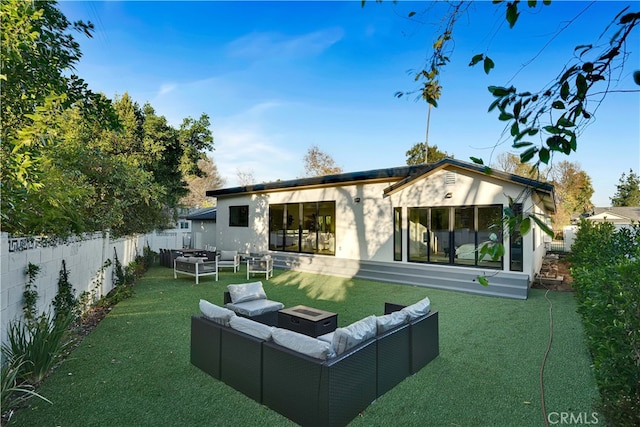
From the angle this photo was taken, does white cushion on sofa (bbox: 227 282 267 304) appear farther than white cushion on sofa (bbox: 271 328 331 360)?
Yes

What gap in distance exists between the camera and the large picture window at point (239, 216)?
53.8 ft

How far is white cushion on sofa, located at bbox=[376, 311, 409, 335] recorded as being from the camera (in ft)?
12.8

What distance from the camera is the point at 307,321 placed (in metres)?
5.23

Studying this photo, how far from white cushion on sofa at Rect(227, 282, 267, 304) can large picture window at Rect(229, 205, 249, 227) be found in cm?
1020

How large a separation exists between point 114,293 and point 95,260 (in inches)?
43.8

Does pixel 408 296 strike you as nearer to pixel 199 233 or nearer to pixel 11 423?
pixel 11 423

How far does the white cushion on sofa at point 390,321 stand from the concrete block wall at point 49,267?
446cm

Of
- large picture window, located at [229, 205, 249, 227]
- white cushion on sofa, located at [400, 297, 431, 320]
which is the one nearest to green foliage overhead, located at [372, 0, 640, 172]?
white cushion on sofa, located at [400, 297, 431, 320]

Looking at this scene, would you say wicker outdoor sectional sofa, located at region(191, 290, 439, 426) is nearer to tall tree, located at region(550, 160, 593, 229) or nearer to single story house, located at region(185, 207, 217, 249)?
single story house, located at region(185, 207, 217, 249)

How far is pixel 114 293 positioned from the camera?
8508 millimetres

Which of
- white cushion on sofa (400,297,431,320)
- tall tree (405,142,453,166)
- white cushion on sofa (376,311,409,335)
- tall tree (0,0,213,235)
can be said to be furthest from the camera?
tall tree (405,142,453,166)

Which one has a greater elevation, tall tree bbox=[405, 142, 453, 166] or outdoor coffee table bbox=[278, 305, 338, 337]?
tall tree bbox=[405, 142, 453, 166]

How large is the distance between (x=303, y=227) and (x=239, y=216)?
425 cm

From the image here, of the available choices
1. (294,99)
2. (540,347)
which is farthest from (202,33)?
(540,347)
